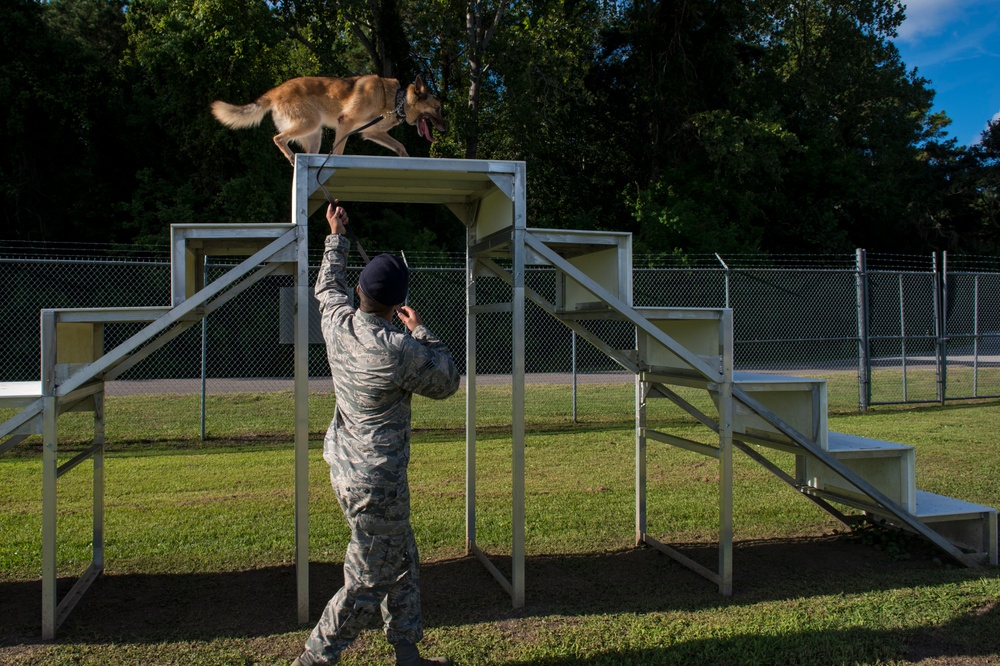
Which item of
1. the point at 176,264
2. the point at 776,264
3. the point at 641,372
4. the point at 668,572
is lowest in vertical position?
the point at 668,572

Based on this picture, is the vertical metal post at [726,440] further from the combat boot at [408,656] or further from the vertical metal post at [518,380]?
the combat boot at [408,656]

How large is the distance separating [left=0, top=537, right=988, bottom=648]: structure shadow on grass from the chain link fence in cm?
437

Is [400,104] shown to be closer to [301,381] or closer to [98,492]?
[301,381]

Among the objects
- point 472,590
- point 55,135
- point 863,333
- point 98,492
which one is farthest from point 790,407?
point 55,135

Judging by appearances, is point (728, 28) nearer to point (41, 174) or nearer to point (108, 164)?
point (108, 164)

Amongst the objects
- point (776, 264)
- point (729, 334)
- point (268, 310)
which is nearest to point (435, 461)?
point (729, 334)

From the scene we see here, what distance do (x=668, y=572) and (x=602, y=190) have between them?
2513 cm

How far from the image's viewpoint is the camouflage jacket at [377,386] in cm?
354

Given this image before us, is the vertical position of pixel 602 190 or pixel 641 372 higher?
pixel 602 190

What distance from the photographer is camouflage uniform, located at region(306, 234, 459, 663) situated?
354 centimetres

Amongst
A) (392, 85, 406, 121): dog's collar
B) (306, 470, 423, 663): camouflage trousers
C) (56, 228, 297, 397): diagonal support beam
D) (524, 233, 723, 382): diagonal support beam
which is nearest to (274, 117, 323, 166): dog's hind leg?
(392, 85, 406, 121): dog's collar

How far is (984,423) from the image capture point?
11.7 m

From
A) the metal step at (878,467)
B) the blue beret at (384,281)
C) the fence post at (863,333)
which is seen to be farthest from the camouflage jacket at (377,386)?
the fence post at (863,333)

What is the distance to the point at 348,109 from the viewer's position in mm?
5008
